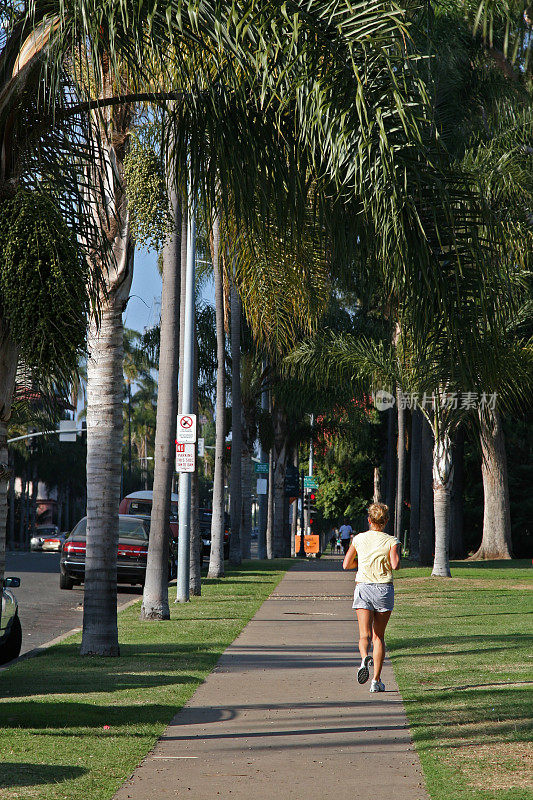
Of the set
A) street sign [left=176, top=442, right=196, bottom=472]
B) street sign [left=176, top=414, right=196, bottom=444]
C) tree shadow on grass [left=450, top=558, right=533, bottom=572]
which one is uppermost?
street sign [left=176, top=414, right=196, bottom=444]

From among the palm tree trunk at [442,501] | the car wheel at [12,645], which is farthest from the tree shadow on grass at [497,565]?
the car wheel at [12,645]

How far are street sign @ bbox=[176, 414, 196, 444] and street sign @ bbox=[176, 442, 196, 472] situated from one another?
10 centimetres

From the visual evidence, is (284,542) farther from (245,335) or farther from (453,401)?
(453,401)

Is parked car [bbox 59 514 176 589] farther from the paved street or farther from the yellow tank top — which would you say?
the yellow tank top

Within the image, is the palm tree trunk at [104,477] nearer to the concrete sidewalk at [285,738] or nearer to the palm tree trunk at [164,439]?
the concrete sidewalk at [285,738]

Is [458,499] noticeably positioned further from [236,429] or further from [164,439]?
[164,439]

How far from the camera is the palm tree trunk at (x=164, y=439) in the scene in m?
15.1

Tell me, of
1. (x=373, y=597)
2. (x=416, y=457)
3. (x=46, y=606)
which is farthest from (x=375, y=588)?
(x=416, y=457)

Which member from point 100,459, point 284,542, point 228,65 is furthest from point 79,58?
point 284,542

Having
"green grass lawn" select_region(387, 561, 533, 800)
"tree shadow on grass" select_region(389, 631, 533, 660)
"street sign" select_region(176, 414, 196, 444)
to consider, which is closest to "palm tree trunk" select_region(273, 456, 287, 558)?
"green grass lawn" select_region(387, 561, 533, 800)

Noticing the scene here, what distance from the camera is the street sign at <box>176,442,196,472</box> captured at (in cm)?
1769

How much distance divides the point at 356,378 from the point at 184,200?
18.5 metres

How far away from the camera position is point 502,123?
15.3 metres

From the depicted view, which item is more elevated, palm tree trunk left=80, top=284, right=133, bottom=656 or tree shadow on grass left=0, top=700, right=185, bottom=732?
palm tree trunk left=80, top=284, right=133, bottom=656
